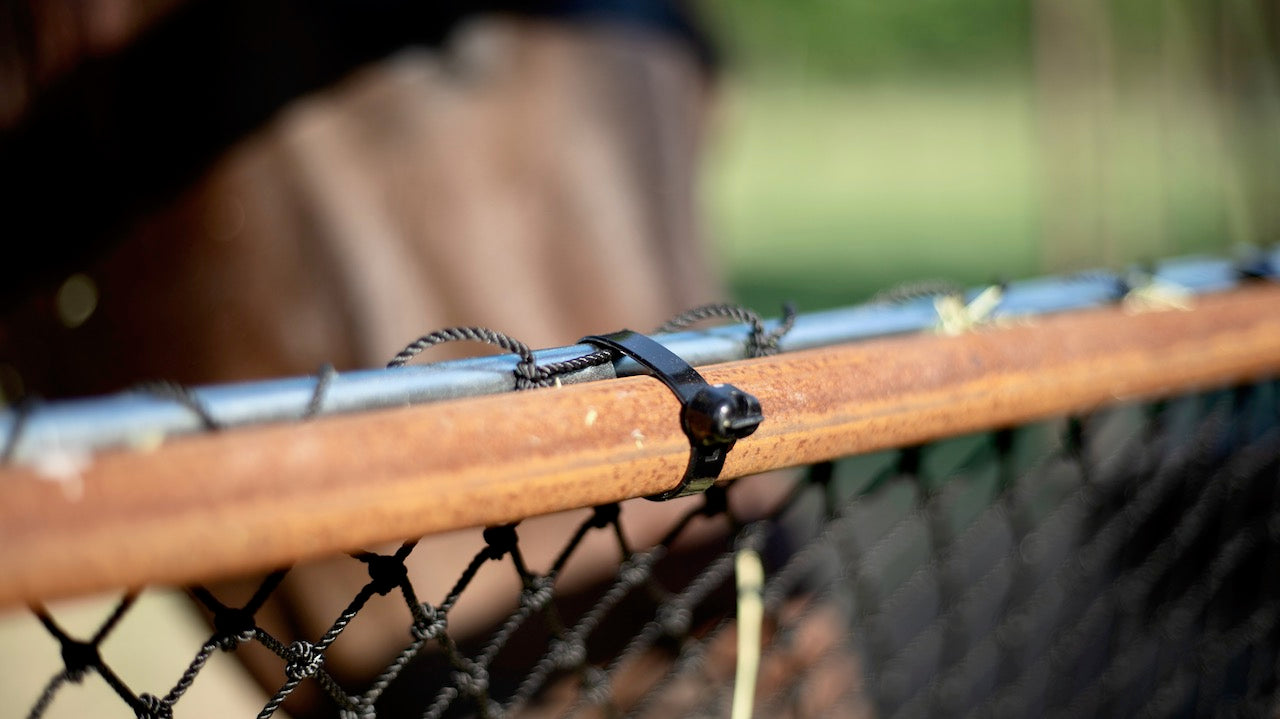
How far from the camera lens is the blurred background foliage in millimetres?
1891

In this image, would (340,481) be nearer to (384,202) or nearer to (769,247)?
(384,202)

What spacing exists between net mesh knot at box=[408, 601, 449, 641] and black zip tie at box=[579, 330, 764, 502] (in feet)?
0.32

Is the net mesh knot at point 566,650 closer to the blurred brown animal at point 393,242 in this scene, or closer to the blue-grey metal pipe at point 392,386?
the blue-grey metal pipe at point 392,386

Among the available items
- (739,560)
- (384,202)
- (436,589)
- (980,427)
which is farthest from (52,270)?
(980,427)

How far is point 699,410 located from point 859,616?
356 millimetres

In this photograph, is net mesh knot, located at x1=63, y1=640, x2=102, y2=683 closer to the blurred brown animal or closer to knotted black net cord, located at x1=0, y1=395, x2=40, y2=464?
knotted black net cord, located at x1=0, y1=395, x2=40, y2=464

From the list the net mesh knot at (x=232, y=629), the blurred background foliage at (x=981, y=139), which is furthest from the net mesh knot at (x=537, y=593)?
the blurred background foliage at (x=981, y=139)

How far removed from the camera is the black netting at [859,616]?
1.25 feet

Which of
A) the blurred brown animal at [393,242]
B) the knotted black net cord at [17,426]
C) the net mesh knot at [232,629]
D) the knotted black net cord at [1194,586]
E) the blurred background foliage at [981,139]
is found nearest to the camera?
the knotted black net cord at [17,426]

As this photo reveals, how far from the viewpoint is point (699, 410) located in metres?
0.30

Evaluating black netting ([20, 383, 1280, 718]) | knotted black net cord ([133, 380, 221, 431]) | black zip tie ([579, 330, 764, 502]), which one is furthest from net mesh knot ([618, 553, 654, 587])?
knotted black net cord ([133, 380, 221, 431])

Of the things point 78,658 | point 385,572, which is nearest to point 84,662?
point 78,658

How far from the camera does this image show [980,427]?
1.29 ft

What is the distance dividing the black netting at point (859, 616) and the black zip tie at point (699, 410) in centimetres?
8
